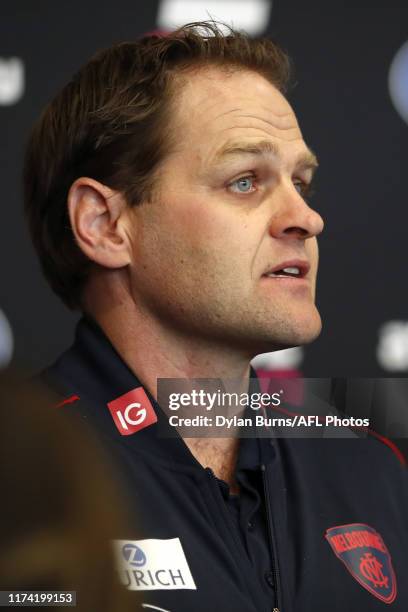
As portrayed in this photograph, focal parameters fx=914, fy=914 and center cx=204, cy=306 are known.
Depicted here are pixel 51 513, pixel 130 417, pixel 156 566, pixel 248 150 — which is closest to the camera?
pixel 51 513

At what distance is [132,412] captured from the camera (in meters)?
1.08

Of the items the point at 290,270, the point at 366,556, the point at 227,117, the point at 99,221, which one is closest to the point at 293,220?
the point at 290,270

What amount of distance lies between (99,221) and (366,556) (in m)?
0.55

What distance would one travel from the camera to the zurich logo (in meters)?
0.94

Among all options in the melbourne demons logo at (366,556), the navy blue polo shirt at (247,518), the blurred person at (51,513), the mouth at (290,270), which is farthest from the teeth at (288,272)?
the blurred person at (51,513)

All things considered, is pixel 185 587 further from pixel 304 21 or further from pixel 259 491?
pixel 304 21

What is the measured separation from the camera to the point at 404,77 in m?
1.70

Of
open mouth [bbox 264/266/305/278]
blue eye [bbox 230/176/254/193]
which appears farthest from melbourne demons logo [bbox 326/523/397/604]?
blue eye [bbox 230/176/254/193]

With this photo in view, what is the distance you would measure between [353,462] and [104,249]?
43 centimetres

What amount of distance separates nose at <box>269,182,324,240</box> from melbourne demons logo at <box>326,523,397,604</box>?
1.20 feet

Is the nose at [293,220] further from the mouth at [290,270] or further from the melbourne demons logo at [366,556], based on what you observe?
the melbourne demons logo at [366,556]

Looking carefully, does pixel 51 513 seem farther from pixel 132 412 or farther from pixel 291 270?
pixel 291 270

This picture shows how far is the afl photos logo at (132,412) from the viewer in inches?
42.1

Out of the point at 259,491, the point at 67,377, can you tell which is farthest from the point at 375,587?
the point at 67,377
